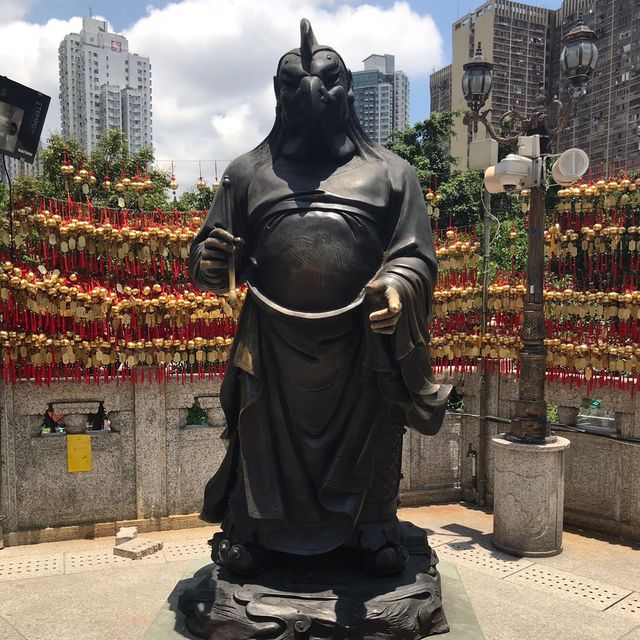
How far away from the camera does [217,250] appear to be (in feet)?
10.3

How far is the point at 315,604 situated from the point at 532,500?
3.74 meters

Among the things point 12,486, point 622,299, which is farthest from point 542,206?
point 12,486

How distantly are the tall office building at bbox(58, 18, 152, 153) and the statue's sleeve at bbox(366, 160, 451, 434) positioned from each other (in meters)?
28.9

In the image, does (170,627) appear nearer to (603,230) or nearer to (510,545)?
(510,545)

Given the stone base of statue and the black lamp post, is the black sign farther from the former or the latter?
the stone base of statue

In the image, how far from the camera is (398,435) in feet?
10.9

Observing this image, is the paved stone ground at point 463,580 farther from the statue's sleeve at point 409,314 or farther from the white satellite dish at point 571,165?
the white satellite dish at point 571,165

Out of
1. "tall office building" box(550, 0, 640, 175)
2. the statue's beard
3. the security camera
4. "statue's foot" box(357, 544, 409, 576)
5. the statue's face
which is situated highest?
"tall office building" box(550, 0, 640, 175)

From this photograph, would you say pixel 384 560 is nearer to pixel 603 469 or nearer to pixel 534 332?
pixel 534 332

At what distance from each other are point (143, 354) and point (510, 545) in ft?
13.0

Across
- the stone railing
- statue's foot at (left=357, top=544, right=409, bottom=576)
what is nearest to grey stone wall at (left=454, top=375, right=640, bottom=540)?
the stone railing

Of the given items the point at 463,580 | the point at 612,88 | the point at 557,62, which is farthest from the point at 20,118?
the point at 557,62

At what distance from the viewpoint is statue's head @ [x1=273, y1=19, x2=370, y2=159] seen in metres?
3.16

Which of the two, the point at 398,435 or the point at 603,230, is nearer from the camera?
the point at 398,435
